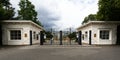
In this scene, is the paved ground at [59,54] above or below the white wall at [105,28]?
below

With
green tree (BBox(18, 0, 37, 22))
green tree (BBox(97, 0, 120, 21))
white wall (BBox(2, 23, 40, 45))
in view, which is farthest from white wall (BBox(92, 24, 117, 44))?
green tree (BBox(18, 0, 37, 22))

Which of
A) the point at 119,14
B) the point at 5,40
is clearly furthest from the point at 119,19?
the point at 5,40

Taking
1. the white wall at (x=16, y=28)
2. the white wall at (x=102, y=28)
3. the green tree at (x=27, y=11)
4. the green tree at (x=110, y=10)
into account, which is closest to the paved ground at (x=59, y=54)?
the white wall at (x=16, y=28)

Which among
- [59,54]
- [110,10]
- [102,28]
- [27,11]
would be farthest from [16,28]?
[27,11]

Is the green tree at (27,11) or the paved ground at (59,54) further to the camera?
the green tree at (27,11)

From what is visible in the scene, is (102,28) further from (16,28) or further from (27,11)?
(27,11)

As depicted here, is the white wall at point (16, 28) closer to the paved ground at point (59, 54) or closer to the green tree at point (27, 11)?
the paved ground at point (59, 54)

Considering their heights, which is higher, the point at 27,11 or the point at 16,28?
the point at 27,11

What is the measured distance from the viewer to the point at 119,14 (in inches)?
857

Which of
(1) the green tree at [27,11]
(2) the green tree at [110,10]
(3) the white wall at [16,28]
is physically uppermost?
(1) the green tree at [27,11]

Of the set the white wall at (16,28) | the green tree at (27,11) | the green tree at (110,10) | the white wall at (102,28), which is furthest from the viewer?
the green tree at (27,11)

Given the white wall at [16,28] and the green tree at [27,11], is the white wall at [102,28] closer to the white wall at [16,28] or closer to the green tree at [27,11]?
the white wall at [16,28]

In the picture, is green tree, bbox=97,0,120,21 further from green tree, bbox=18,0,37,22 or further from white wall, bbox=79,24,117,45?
green tree, bbox=18,0,37,22

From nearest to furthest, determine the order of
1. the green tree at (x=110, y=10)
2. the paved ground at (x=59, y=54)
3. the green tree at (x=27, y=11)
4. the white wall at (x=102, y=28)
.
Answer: the paved ground at (x=59, y=54), the green tree at (x=110, y=10), the white wall at (x=102, y=28), the green tree at (x=27, y=11)
